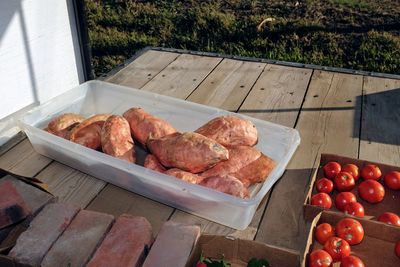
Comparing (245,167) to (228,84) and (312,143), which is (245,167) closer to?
(312,143)

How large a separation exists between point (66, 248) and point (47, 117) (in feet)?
3.25

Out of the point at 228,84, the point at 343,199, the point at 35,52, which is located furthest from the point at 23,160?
the point at 343,199

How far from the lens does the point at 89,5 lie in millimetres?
5719

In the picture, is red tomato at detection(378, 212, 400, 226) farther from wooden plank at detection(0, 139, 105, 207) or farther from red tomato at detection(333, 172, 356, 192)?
wooden plank at detection(0, 139, 105, 207)

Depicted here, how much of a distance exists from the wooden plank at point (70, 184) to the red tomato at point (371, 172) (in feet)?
4.01

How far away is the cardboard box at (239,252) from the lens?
1501 mm

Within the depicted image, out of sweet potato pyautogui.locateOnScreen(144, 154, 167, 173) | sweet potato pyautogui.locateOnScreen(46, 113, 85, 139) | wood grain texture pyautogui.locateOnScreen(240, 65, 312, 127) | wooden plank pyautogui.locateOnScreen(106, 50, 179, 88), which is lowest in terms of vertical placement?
wood grain texture pyautogui.locateOnScreen(240, 65, 312, 127)

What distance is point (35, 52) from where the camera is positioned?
2.71m

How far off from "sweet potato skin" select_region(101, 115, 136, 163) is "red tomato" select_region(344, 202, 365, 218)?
0.95 metres

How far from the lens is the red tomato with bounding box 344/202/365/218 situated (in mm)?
1819

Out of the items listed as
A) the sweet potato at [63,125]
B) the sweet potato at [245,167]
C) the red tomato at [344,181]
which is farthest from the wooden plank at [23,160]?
the red tomato at [344,181]

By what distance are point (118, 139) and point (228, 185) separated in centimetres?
57

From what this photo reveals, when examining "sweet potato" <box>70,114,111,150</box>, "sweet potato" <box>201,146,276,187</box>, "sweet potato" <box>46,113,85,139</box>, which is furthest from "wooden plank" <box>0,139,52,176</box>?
"sweet potato" <box>201,146,276,187</box>

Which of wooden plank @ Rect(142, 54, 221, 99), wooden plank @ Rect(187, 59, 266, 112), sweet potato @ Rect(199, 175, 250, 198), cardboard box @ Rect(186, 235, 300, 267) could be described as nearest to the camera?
cardboard box @ Rect(186, 235, 300, 267)
